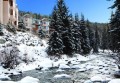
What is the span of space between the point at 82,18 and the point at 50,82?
4761cm

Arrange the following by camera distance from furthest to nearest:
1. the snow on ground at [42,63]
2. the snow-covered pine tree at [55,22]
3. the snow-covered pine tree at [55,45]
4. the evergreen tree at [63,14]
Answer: the evergreen tree at [63,14], the snow-covered pine tree at [55,22], the snow-covered pine tree at [55,45], the snow on ground at [42,63]

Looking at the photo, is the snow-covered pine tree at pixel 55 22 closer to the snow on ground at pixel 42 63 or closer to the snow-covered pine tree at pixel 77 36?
the snow on ground at pixel 42 63

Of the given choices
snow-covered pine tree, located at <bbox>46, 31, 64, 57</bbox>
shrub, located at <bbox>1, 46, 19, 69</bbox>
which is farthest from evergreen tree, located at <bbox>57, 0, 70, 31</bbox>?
shrub, located at <bbox>1, 46, 19, 69</bbox>

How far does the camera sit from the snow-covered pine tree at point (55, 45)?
48.5m

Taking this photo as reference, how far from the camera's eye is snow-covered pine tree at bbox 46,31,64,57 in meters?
48.5

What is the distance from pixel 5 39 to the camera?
4759 cm

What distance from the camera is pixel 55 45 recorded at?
4897 centimetres

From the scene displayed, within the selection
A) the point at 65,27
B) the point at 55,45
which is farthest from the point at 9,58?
the point at 65,27

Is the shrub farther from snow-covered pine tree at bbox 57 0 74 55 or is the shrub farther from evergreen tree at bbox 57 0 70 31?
evergreen tree at bbox 57 0 70 31

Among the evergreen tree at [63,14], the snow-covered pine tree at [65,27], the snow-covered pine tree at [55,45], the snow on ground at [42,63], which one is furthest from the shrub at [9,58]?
the evergreen tree at [63,14]

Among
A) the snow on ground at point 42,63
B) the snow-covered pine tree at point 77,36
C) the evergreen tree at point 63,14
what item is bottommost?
the snow on ground at point 42,63

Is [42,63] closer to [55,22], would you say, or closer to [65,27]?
[55,22]

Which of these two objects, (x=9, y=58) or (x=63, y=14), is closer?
(x=9, y=58)

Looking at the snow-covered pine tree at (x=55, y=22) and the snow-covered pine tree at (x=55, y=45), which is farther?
the snow-covered pine tree at (x=55, y=22)
